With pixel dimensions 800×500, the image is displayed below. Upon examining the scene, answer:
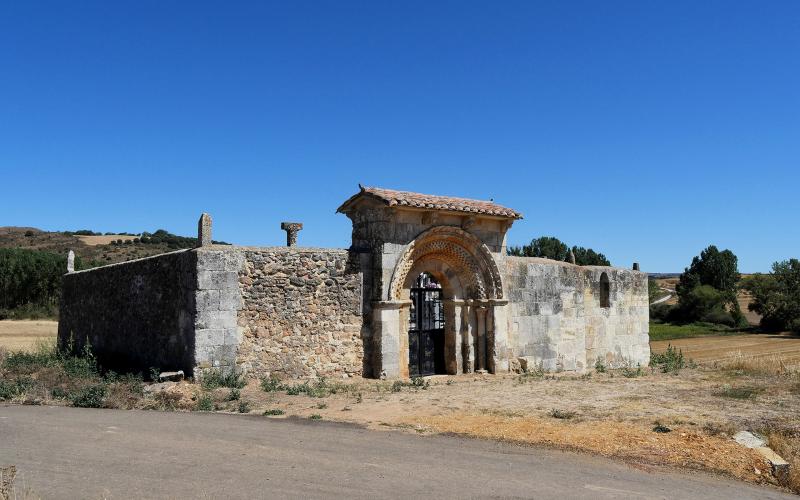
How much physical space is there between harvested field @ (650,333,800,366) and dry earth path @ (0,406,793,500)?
20646 millimetres

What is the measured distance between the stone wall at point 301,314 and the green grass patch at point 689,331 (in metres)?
30.0

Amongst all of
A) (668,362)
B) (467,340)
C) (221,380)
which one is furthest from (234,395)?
(668,362)

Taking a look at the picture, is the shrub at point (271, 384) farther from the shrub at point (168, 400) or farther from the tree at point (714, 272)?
the tree at point (714, 272)

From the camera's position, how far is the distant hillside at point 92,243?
53344mm

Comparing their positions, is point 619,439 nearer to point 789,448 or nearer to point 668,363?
point 789,448

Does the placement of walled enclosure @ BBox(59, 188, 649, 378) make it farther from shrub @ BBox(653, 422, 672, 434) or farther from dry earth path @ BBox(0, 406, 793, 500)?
shrub @ BBox(653, 422, 672, 434)

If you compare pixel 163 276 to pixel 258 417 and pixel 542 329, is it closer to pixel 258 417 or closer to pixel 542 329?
pixel 258 417

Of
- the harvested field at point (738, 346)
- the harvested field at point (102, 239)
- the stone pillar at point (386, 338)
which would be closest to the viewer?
the stone pillar at point (386, 338)

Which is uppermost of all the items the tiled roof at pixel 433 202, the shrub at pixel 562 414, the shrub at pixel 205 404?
the tiled roof at pixel 433 202

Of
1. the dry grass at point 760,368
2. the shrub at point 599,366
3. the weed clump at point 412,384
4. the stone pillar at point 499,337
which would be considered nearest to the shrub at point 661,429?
the weed clump at point 412,384

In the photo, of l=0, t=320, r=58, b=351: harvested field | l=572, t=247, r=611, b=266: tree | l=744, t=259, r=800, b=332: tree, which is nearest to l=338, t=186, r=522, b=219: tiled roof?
l=0, t=320, r=58, b=351: harvested field

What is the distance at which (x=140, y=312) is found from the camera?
13.4 metres

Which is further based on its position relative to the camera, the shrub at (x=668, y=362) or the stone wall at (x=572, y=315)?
the shrub at (x=668, y=362)

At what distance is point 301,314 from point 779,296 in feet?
143
